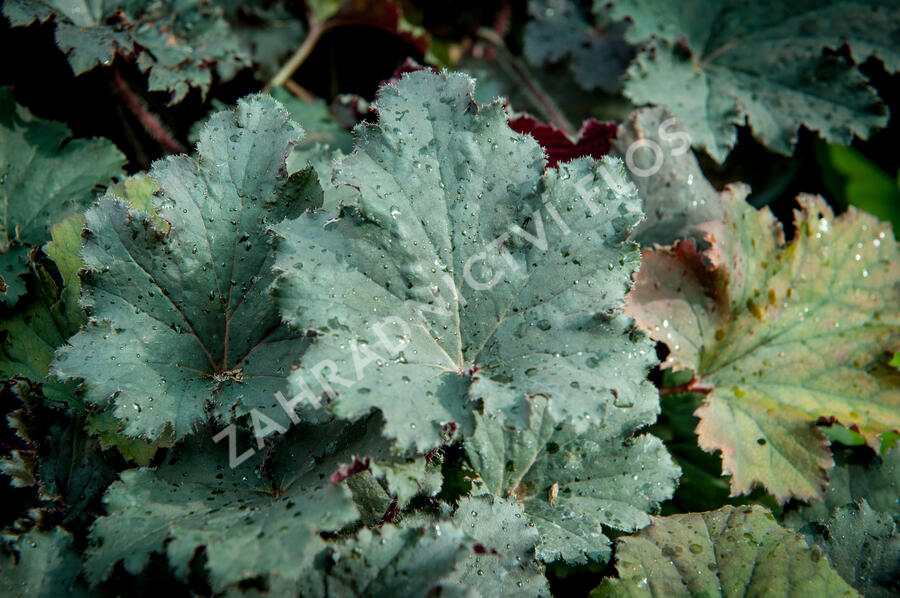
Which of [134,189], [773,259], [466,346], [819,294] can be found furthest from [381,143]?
[819,294]

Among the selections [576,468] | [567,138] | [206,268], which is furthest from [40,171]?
[576,468]

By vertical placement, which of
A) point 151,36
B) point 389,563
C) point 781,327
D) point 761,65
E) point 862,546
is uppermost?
point 151,36

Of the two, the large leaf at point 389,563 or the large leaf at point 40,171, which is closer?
the large leaf at point 389,563

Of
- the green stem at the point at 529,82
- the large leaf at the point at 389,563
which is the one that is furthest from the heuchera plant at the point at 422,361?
the green stem at the point at 529,82

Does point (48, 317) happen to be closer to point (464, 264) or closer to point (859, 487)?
point (464, 264)

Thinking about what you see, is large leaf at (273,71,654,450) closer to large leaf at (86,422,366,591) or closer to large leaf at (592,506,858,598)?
large leaf at (86,422,366,591)

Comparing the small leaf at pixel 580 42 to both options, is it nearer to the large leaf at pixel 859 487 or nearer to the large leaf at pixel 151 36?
the large leaf at pixel 151 36

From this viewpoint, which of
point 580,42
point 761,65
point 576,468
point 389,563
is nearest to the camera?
point 389,563

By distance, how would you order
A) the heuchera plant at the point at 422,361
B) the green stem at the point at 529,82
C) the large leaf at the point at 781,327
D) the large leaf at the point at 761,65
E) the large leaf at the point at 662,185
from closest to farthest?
the heuchera plant at the point at 422,361
the large leaf at the point at 781,327
the large leaf at the point at 662,185
the large leaf at the point at 761,65
the green stem at the point at 529,82
